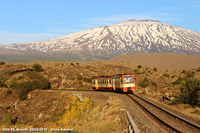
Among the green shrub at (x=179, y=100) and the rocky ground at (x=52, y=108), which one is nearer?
the rocky ground at (x=52, y=108)

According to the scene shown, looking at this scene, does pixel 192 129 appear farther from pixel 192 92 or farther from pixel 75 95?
pixel 75 95

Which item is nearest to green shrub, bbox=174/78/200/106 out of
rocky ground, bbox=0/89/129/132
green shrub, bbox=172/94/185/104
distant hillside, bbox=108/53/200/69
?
green shrub, bbox=172/94/185/104

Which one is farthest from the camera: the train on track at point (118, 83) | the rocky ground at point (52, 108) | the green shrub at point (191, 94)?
the train on track at point (118, 83)

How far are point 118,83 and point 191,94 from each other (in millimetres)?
10544

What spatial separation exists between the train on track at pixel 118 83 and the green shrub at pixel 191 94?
7.45 metres

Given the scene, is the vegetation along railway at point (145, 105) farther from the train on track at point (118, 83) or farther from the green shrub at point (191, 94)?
the green shrub at point (191, 94)

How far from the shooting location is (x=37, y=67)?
74188 millimetres

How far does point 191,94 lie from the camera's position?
28781 millimetres

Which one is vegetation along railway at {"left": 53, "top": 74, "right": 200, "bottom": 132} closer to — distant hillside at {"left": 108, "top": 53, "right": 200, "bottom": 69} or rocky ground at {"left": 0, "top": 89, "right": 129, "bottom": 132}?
rocky ground at {"left": 0, "top": 89, "right": 129, "bottom": 132}

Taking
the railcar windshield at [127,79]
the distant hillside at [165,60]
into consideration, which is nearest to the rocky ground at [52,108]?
the railcar windshield at [127,79]

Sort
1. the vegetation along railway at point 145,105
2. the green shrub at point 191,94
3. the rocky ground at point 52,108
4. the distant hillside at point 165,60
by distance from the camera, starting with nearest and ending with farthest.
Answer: the vegetation along railway at point 145,105, the rocky ground at point 52,108, the green shrub at point 191,94, the distant hillside at point 165,60

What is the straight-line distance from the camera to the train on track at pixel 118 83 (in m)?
34.0

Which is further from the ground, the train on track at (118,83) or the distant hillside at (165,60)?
the distant hillside at (165,60)

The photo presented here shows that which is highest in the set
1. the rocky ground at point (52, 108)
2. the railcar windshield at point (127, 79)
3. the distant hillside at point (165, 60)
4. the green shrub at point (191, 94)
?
the distant hillside at point (165, 60)
